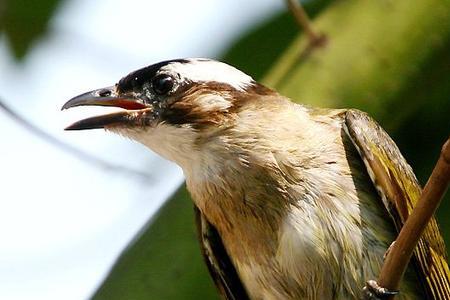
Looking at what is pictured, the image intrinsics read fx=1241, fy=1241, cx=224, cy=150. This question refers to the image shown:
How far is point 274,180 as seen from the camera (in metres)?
4.24

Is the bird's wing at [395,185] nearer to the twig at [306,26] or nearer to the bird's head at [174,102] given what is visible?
the twig at [306,26]

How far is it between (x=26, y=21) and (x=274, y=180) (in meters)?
1.45

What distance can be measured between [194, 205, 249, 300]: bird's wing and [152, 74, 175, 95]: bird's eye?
446mm

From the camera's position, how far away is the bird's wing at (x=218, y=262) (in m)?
4.34

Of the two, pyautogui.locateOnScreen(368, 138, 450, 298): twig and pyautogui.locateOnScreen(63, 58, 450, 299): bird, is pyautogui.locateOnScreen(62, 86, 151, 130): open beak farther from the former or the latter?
pyautogui.locateOnScreen(368, 138, 450, 298): twig

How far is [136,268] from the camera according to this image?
407 centimetres

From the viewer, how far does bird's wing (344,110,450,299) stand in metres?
4.20

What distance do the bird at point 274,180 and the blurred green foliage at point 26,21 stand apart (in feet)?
2.55

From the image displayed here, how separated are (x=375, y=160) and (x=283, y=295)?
560mm

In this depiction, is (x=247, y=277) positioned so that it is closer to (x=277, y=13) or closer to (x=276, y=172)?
(x=276, y=172)

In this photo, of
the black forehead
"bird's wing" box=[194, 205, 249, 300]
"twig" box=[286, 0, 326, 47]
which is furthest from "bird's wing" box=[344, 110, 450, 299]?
the black forehead

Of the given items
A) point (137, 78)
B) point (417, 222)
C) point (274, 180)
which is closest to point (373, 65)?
point (274, 180)

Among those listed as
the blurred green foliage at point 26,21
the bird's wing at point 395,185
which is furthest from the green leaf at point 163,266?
the blurred green foliage at point 26,21

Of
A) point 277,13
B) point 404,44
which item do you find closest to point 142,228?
point 404,44
